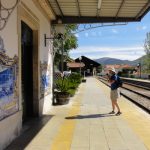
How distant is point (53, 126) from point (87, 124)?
3.44ft

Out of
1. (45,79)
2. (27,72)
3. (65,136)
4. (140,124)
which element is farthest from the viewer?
(45,79)

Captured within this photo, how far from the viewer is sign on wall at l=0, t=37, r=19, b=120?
9.28 metres

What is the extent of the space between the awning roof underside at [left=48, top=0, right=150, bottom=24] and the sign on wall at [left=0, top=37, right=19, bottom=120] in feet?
19.8

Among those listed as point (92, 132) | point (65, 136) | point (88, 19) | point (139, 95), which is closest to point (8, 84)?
point (65, 136)

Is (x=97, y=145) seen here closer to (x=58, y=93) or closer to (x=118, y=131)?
(x=118, y=131)

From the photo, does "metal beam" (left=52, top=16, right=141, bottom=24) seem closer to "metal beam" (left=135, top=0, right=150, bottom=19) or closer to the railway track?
"metal beam" (left=135, top=0, right=150, bottom=19)

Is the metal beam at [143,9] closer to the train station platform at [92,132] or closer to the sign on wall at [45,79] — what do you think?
the train station platform at [92,132]

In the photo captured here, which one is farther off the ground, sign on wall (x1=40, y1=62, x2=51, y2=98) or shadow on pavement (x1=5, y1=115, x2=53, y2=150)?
sign on wall (x1=40, y1=62, x2=51, y2=98)

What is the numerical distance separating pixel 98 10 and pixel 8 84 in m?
8.45

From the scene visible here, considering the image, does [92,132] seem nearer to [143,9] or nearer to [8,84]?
[8,84]

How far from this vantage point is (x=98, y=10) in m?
17.5

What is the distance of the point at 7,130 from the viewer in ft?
31.6

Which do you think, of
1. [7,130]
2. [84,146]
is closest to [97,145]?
[84,146]

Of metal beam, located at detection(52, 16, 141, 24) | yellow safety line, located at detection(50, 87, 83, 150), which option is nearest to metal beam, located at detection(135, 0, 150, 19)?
metal beam, located at detection(52, 16, 141, 24)
